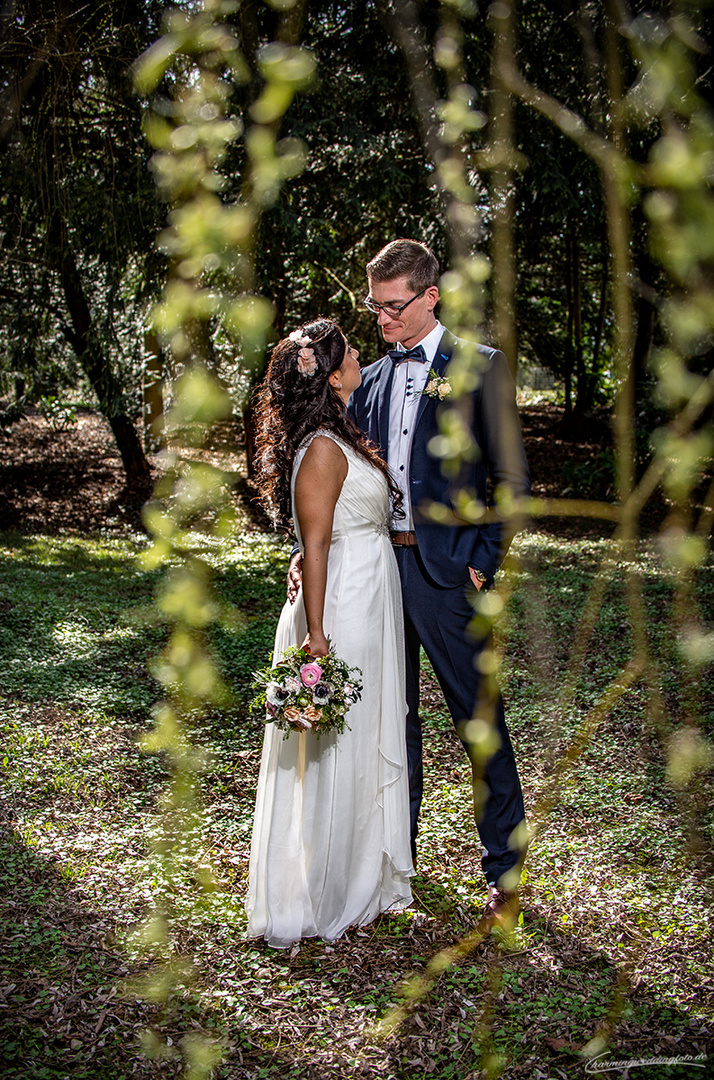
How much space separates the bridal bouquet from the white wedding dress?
0.12 m

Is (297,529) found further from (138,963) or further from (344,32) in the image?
(344,32)

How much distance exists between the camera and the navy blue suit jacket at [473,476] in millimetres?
2877

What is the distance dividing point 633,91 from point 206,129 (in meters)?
5.00

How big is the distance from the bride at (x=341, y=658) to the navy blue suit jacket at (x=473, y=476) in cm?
15

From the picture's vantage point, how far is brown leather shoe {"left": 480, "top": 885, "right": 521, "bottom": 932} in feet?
9.73

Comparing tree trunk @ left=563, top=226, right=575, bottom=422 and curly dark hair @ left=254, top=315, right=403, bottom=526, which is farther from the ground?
tree trunk @ left=563, top=226, right=575, bottom=422

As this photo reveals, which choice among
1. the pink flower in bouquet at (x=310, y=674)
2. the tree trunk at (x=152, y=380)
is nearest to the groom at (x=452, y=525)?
the pink flower in bouquet at (x=310, y=674)

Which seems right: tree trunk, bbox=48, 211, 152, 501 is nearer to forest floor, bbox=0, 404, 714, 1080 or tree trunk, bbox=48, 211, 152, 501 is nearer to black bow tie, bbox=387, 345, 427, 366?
forest floor, bbox=0, 404, 714, 1080

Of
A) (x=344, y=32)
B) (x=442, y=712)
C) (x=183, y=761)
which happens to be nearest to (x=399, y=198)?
(x=344, y=32)

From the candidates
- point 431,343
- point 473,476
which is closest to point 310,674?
point 473,476

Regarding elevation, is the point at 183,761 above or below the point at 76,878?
above

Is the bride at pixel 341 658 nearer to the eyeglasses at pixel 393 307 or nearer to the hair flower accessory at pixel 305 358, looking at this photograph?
the hair flower accessory at pixel 305 358

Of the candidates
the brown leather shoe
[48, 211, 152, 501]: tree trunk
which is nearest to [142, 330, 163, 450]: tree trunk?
[48, 211, 152, 501]: tree trunk

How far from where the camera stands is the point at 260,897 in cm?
292
